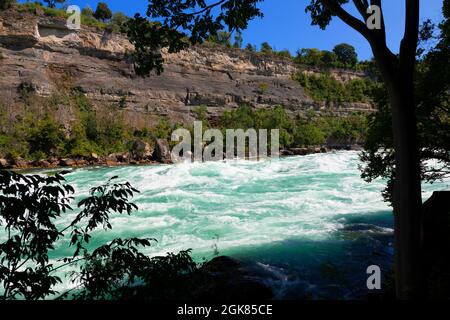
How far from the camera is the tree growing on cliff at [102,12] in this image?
6366cm

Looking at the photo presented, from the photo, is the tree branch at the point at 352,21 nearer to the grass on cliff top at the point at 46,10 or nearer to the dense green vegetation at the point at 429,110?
the dense green vegetation at the point at 429,110

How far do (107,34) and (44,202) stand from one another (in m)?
58.0

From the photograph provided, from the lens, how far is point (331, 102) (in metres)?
74.6

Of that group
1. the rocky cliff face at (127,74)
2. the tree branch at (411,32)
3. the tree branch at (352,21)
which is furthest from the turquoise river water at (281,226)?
the rocky cliff face at (127,74)

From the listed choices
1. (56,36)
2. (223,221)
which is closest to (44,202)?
(223,221)

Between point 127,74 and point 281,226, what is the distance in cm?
4896

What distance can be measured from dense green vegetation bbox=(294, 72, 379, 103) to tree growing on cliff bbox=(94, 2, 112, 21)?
42.8m

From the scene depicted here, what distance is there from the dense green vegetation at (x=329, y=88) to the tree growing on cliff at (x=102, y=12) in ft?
140

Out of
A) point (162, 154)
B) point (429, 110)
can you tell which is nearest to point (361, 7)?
point (429, 110)

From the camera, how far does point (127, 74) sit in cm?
5281

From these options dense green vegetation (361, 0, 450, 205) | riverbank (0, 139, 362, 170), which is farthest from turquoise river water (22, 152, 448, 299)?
riverbank (0, 139, 362, 170)

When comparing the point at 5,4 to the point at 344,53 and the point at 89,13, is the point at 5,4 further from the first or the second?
the point at 344,53

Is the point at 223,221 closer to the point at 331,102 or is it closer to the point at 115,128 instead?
the point at 115,128

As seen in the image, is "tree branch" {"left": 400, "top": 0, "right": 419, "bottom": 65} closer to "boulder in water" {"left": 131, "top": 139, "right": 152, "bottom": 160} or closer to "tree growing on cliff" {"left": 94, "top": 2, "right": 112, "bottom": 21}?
"boulder in water" {"left": 131, "top": 139, "right": 152, "bottom": 160}
